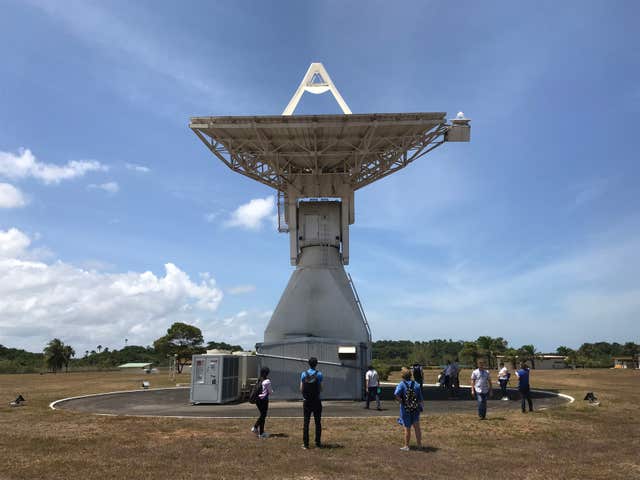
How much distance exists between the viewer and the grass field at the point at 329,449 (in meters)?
8.37

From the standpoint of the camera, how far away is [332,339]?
22312mm

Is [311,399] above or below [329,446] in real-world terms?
above

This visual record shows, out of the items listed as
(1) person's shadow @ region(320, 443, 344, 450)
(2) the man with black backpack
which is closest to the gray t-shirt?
(1) person's shadow @ region(320, 443, 344, 450)

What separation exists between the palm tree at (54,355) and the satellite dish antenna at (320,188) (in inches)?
2676

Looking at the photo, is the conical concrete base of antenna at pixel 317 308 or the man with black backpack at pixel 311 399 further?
the conical concrete base of antenna at pixel 317 308

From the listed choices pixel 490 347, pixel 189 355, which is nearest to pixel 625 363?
pixel 490 347

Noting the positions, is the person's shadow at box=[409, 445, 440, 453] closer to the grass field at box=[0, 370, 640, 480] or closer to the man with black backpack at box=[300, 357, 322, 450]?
the grass field at box=[0, 370, 640, 480]

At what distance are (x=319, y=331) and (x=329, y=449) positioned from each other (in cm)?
1335

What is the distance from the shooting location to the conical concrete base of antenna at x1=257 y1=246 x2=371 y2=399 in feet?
71.2

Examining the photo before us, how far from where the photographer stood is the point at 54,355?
260 ft

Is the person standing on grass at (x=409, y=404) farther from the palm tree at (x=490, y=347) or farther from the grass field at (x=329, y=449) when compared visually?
the palm tree at (x=490, y=347)

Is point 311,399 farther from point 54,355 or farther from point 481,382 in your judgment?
point 54,355

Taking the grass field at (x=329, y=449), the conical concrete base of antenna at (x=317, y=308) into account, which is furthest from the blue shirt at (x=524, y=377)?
the conical concrete base of antenna at (x=317, y=308)

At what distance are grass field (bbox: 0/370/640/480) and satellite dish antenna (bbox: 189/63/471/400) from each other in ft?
24.6
